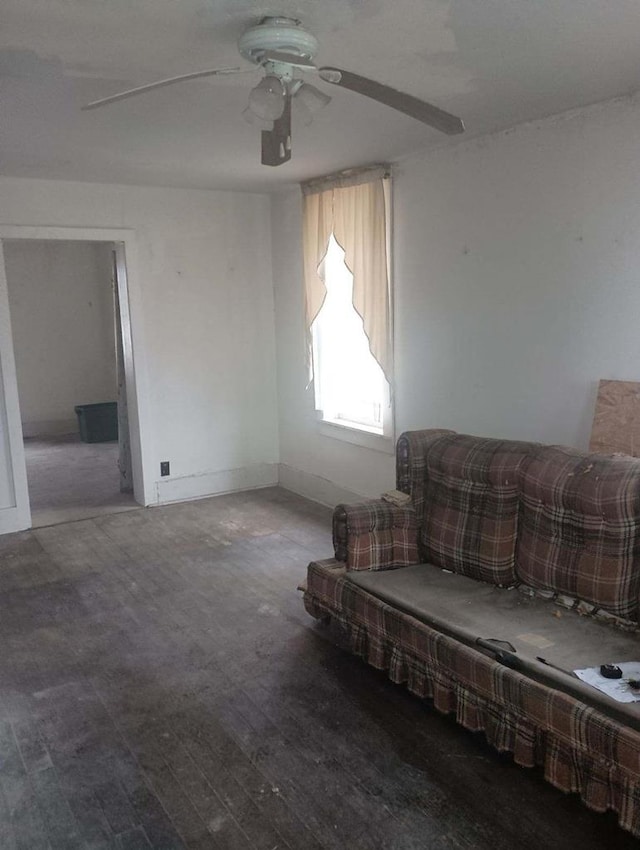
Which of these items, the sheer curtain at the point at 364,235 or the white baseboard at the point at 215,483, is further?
the white baseboard at the point at 215,483

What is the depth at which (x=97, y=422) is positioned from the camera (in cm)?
800

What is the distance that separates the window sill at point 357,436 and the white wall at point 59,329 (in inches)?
177

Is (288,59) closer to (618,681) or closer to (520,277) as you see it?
(520,277)

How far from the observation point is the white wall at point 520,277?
3.09m

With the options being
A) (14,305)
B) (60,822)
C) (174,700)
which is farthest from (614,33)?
(14,305)

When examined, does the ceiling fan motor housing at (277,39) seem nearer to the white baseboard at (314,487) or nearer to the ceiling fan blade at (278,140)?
the ceiling fan blade at (278,140)

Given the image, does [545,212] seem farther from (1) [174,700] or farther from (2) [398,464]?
(1) [174,700]

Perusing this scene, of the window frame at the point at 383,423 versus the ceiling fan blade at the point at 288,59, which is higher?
the ceiling fan blade at the point at 288,59

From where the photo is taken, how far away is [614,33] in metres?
2.24

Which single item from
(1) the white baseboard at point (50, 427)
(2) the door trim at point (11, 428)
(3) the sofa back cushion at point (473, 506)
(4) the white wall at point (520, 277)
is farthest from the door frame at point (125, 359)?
(1) the white baseboard at point (50, 427)

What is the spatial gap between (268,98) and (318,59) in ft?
2.25

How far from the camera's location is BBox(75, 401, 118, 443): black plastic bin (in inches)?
314

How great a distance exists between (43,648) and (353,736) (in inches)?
62.5

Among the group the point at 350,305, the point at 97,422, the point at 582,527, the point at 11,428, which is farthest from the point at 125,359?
the point at 582,527
